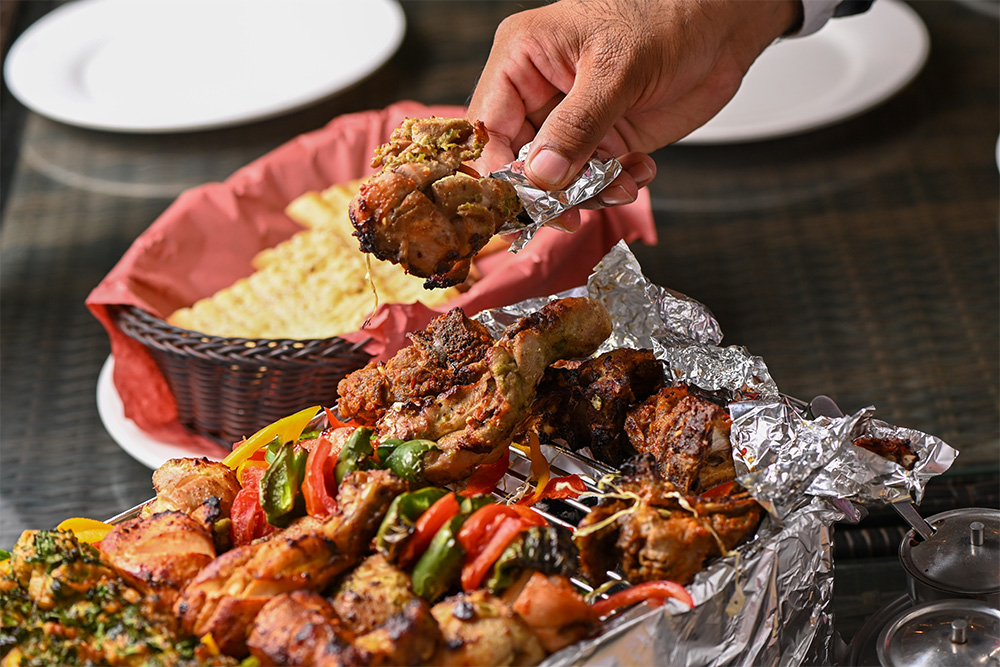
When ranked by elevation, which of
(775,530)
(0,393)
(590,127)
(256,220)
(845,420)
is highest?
(590,127)

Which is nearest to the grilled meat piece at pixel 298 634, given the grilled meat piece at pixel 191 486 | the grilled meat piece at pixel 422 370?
the grilled meat piece at pixel 191 486

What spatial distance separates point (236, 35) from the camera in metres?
4.67

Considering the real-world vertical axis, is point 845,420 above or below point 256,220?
above

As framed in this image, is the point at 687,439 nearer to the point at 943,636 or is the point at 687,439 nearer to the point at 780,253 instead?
the point at 943,636

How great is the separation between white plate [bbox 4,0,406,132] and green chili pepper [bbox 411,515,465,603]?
284cm

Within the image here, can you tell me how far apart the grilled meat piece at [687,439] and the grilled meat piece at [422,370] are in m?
0.32

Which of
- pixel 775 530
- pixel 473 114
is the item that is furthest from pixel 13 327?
pixel 775 530

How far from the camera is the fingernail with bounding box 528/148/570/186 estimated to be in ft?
6.63

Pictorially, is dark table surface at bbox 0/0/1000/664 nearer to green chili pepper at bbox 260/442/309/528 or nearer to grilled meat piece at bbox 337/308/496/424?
grilled meat piece at bbox 337/308/496/424

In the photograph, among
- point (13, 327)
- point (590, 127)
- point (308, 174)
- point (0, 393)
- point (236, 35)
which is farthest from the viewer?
point (236, 35)

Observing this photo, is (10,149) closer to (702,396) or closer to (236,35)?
(236,35)

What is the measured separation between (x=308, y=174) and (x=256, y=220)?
0.27 metres

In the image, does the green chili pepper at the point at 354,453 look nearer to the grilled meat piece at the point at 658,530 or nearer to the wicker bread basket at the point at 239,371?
the grilled meat piece at the point at 658,530

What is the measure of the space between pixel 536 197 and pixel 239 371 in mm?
1038
